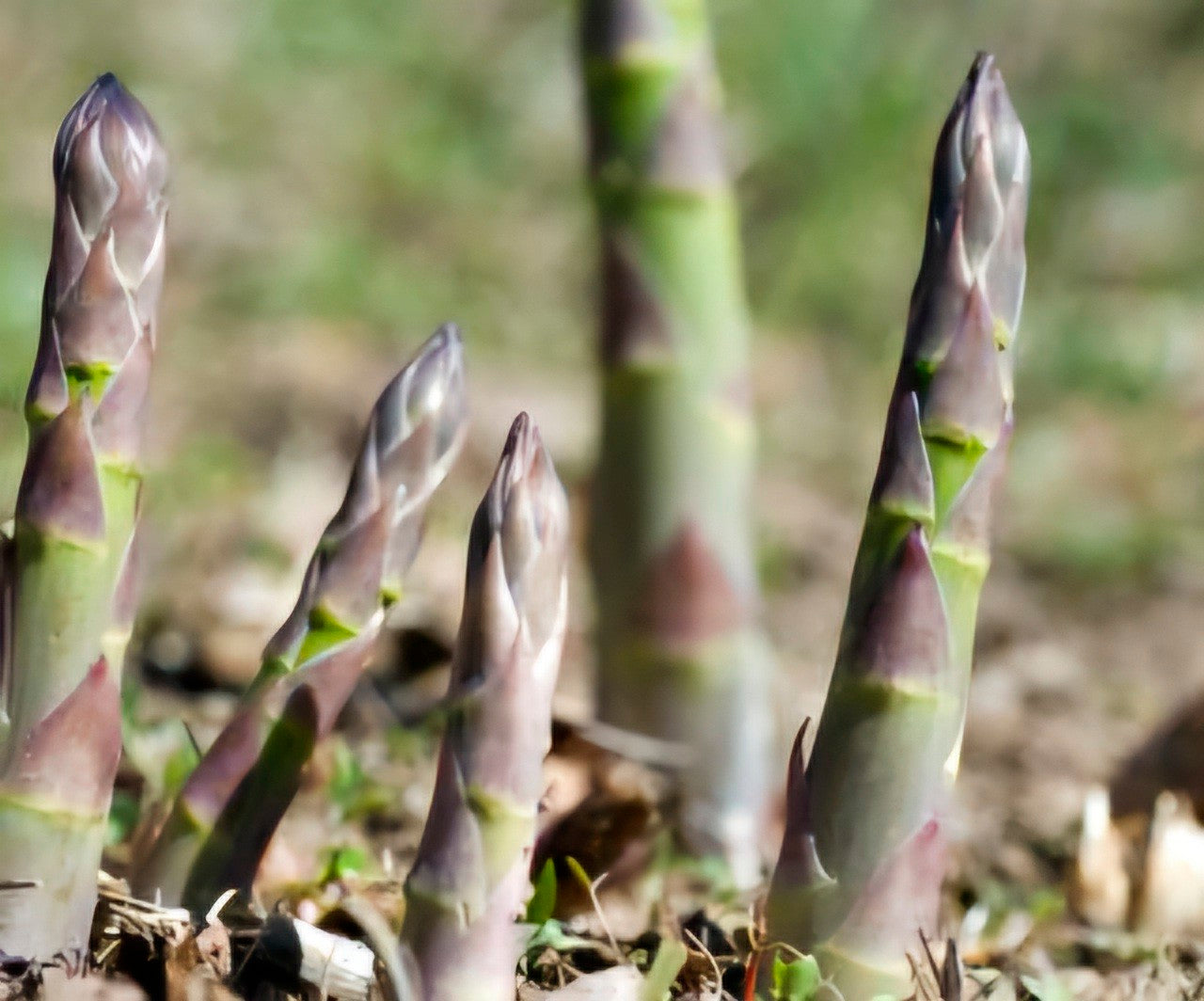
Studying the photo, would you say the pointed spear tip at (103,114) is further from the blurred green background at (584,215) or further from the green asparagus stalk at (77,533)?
the blurred green background at (584,215)

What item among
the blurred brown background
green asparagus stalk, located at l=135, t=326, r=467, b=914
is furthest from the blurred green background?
green asparagus stalk, located at l=135, t=326, r=467, b=914

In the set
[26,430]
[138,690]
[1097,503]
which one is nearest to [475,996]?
[26,430]

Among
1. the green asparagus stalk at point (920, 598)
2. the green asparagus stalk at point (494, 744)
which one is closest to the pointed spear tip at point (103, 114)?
the green asparagus stalk at point (494, 744)

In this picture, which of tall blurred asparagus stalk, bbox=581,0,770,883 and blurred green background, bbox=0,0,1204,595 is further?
blurred green background, bbox=0,0,1204,595

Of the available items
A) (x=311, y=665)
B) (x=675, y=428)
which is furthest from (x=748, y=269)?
(x=311, y=665)

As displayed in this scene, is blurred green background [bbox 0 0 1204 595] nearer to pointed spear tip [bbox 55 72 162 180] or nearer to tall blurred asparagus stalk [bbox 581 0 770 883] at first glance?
tall blurred asparagus stalk [bbox 581 0 770 883]

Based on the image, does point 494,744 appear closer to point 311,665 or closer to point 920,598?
point 311,665
